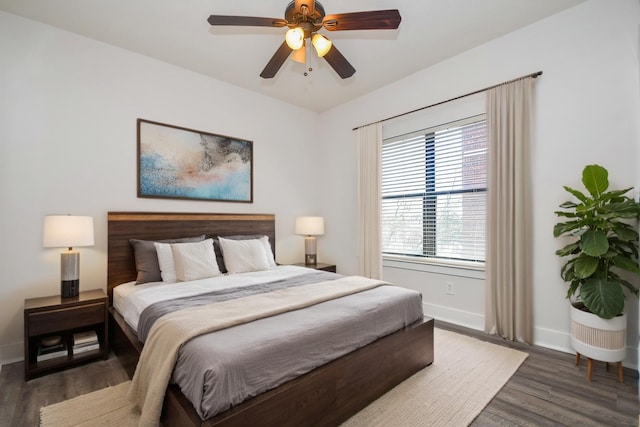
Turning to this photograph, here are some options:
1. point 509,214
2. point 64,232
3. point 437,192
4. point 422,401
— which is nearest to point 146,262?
point 64,232

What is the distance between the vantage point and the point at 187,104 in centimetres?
361

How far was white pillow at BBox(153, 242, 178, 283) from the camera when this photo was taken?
113 inches

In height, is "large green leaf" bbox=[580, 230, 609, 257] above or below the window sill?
above

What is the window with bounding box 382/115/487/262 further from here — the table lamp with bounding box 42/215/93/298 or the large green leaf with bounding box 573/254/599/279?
the table lamp with bounding box 42/215/93/298

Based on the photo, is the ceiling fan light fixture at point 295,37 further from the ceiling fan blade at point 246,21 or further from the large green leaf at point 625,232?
the large green leaf at point 625,232

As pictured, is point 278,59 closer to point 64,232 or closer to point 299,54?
point 299,54

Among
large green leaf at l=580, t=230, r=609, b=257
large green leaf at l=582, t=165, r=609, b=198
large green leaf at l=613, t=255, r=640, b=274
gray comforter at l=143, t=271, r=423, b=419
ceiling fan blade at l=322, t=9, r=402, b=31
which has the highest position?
ceiling fan blade at l=322, t=9, r=402, b=31

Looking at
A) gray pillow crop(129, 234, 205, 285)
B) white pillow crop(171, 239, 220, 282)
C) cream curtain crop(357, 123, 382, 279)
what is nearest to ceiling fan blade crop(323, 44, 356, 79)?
cream curtain crop(357, 123, 382, 279)

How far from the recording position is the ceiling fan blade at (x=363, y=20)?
1911 mm

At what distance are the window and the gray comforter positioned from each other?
153cm

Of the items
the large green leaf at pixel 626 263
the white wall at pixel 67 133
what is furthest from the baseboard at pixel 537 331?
the white wall at pixel 67 133

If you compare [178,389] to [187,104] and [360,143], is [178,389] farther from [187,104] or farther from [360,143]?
[360,143]

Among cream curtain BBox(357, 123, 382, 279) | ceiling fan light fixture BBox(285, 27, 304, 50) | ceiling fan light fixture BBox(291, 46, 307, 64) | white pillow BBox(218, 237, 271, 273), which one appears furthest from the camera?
cream curtain BBox(357, 123, 382, 279)

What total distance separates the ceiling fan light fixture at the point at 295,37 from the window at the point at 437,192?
7.16 feet
